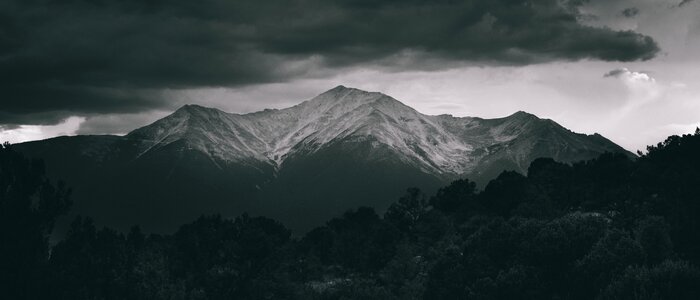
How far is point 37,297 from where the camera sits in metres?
115

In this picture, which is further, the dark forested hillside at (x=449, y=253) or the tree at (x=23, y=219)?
the tree at (x=23, y=219)

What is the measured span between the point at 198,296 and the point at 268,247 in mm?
23672

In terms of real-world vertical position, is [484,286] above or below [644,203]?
below

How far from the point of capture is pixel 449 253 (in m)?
133

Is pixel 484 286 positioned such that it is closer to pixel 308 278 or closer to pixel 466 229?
pixel 466 229

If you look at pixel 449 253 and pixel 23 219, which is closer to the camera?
pixel 23 219

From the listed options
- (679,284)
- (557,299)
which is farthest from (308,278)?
(679,284)

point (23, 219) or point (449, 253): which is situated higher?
point (23, 219)

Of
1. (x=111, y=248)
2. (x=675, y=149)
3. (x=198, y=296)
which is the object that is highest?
(x=675, y=149)

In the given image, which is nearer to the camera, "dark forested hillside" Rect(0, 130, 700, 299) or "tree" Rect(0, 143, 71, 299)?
"dark forested hillside" Rect(0, 130, 700, 299)

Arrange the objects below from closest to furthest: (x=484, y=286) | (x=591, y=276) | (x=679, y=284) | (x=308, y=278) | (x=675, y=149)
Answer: (x=679, y=284)
(x=591, y=276)
(x=484, y=286)
(x=675, y=149)
(x=308, y=278)

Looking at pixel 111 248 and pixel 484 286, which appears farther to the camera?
pixel 111 248

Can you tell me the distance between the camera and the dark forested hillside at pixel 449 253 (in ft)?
366

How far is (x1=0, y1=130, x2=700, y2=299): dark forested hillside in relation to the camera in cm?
11162
